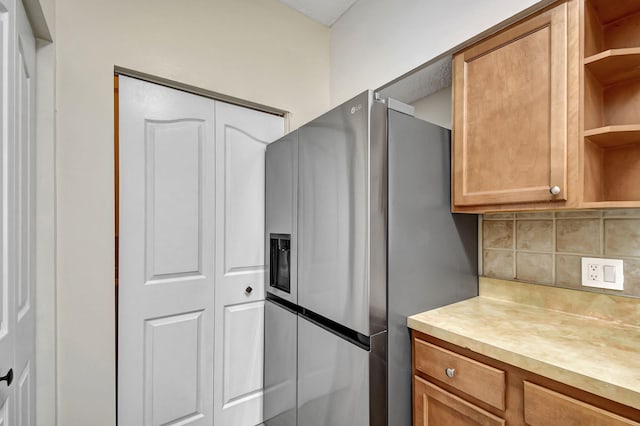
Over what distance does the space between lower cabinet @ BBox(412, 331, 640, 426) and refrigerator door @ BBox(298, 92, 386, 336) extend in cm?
25

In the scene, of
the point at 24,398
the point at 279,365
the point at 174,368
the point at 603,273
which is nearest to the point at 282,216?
the point at 279,365

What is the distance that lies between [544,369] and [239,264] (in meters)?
1.51

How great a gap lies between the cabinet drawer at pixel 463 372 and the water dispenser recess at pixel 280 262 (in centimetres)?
77

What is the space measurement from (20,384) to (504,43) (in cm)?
212

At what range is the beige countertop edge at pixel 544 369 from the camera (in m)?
0.72

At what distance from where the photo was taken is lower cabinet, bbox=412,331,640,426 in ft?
2.55

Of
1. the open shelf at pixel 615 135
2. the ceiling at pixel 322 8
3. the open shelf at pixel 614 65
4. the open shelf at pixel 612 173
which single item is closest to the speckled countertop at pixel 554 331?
the open shelf at pixel 612 173

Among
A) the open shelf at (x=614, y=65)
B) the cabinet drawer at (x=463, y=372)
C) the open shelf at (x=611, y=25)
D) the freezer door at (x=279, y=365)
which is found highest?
the open shelf at (x=611, y=25)

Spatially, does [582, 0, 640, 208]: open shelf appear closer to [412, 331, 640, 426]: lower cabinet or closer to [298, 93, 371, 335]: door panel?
[412, 331, 640, 426]: lower cabinet

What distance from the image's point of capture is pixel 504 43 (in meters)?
1.18

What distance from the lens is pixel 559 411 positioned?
2.68 feet

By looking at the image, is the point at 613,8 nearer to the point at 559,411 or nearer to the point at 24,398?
the point at 559,411

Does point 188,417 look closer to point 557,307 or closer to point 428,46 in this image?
point 557,307

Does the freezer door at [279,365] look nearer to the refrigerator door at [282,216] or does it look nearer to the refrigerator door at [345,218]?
the refrigerator door at [282,216]
